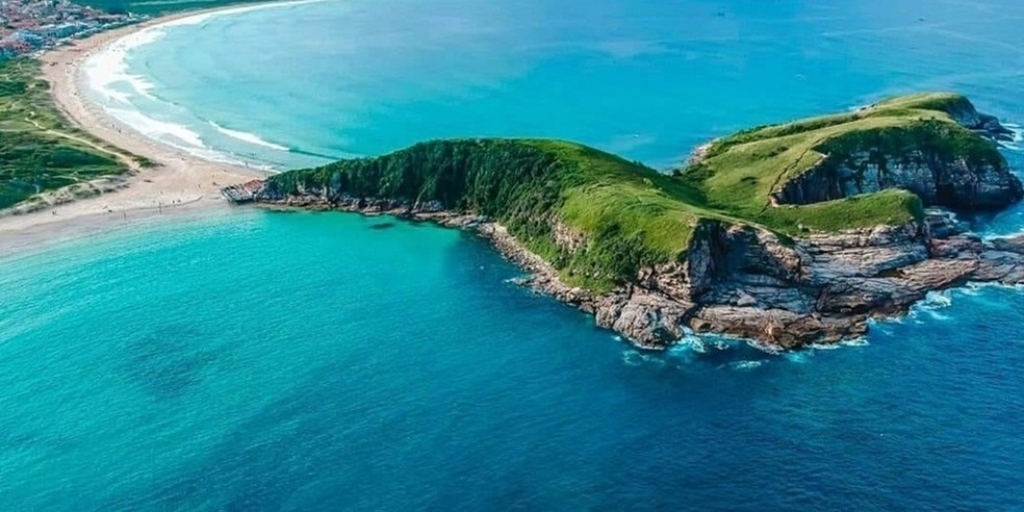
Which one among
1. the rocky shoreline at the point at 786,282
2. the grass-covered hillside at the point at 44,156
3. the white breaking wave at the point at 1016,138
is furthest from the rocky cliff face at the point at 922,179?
the grass-covered hillside at the point at 44,156

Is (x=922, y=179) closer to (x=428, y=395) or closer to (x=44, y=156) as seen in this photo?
(x=428, y=395)

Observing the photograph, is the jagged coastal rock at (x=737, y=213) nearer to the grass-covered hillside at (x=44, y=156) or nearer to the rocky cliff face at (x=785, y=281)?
the rocky cliff face at (x=785, y=281)

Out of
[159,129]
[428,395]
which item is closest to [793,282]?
[428,395]

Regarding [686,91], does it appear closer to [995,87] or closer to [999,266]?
[995,87]

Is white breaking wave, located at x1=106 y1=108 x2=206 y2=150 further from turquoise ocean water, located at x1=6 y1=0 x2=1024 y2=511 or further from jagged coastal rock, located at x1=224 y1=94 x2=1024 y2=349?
turquoise ocean water, located at x1=6 y1=0 x2=1024 y2=511

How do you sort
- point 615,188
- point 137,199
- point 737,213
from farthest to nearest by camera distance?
1. point 137,199
2. point 615,188
3. point 737,213

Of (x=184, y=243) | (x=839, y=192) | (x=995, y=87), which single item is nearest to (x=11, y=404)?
(x=184, y=243)
